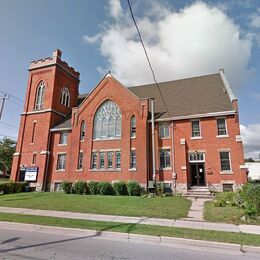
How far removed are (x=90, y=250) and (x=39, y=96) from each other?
29.3 m

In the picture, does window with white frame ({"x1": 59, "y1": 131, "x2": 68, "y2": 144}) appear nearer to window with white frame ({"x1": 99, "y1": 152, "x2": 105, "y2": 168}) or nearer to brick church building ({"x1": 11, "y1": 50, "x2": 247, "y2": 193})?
brick church building ({"x1": 11, "y1": 50, "x2": 247, "y2": 193})

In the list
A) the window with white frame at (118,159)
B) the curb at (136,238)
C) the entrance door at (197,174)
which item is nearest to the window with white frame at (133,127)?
the window with white frame at (118,159)

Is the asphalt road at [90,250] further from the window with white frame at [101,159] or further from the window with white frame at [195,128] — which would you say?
the window with white frame at [101,159]

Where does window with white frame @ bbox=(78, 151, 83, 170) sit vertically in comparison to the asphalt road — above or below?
above

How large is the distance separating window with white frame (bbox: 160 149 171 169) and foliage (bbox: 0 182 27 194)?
16599 mm

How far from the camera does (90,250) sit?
6.71 m

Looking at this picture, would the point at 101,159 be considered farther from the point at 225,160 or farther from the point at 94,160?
the point at 225,160

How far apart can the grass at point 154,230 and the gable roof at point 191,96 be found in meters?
16.4

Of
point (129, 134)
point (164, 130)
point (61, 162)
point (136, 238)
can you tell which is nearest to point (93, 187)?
point (129, 134)

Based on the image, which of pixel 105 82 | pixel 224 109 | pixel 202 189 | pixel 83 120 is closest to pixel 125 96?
pixel 105 82

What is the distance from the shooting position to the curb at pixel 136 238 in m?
7.06

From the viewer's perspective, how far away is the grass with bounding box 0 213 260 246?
25.0 feet

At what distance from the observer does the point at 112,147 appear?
83.8 ft

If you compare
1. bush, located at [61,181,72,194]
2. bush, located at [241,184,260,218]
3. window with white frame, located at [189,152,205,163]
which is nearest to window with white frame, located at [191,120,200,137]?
window with white frame, located at [189,152,205,163]
